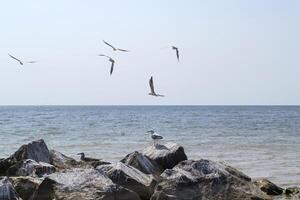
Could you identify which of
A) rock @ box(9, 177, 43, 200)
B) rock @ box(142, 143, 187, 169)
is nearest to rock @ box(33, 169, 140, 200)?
rock @ box(9, 177, 43, 200)

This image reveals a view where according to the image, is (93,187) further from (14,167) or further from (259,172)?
(259,172)

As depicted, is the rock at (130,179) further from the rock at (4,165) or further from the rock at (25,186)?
the rock at (4,165)

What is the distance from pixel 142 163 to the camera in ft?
42.2

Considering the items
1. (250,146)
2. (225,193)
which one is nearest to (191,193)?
(225,193)

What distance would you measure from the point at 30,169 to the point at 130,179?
2.25m

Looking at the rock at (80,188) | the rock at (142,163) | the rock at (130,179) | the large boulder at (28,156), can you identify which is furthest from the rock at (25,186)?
the rock at (142,163)

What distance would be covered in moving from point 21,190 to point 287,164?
1103cm

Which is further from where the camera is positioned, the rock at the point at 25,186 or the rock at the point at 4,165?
the rock at the point at 4,165

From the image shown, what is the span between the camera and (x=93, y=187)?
1027 cm

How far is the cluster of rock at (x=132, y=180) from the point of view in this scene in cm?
1025

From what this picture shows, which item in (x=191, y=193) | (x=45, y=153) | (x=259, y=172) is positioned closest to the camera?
(x=191, y=193)

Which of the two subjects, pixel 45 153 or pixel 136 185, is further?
pixel 45 153

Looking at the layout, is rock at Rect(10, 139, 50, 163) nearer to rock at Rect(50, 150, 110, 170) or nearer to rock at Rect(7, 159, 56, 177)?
rock at Rect(50, 150, 110, 170)

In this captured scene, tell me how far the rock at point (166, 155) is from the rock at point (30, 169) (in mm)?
2458
